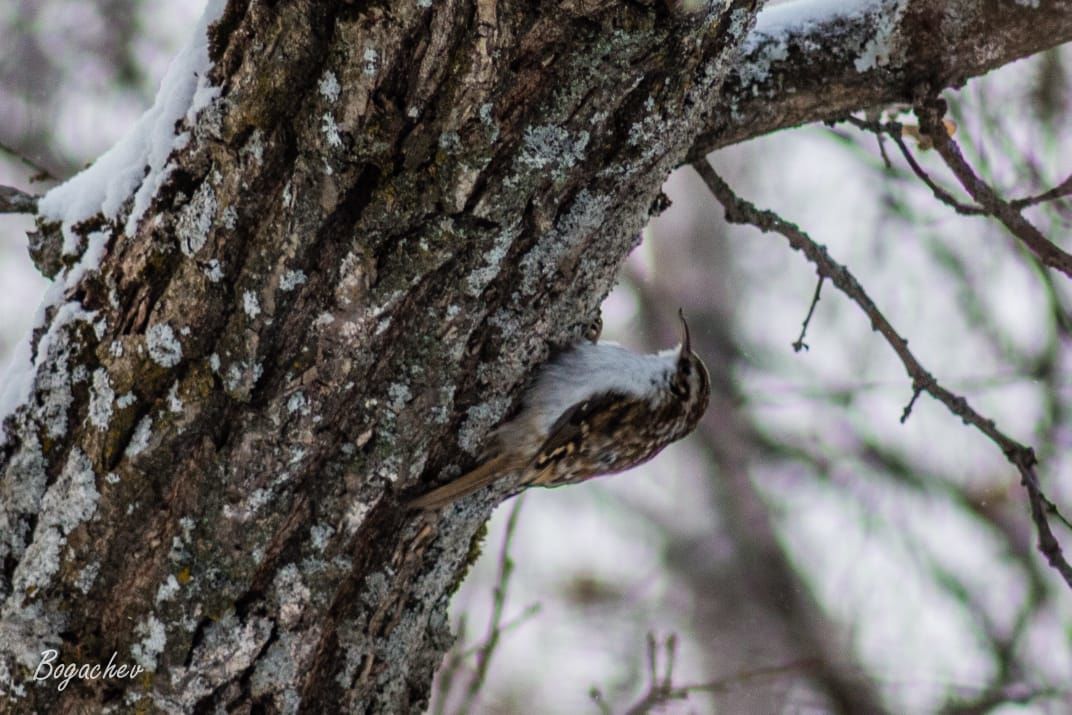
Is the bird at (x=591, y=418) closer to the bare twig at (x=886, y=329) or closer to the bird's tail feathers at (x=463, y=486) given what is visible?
the bird's tail feathers at (x=463, y=486)

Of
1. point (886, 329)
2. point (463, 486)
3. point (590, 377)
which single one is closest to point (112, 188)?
point (463, 486)

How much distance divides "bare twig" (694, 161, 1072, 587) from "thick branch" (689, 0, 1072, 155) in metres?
0.19

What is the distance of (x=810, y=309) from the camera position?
2.18 meters

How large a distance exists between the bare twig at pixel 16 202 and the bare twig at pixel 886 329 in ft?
4.08

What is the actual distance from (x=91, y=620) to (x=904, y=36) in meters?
1.70

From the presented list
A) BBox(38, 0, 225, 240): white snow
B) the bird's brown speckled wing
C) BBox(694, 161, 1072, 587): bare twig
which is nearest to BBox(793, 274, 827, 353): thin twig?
BBox(694, 161, 1072, 587): bare twig

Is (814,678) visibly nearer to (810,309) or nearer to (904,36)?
(810,309)

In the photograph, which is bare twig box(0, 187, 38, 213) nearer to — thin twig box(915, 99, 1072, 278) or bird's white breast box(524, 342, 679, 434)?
bird's white breast box(524, 342, 679, 434)

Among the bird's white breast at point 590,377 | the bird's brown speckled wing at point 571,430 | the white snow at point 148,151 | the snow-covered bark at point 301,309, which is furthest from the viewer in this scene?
the bird's brown speckled wing at point 571,430

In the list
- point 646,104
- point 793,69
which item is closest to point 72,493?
point 646,104

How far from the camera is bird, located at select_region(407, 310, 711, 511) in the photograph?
192 centimetres

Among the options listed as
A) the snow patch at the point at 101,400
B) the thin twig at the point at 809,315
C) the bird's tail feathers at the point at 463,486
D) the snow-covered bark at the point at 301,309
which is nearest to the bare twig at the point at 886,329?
the thin twig at the point at 809,315

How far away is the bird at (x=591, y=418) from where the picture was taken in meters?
1.92

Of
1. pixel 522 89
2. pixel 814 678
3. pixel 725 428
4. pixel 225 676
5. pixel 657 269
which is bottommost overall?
pixel 225 676
